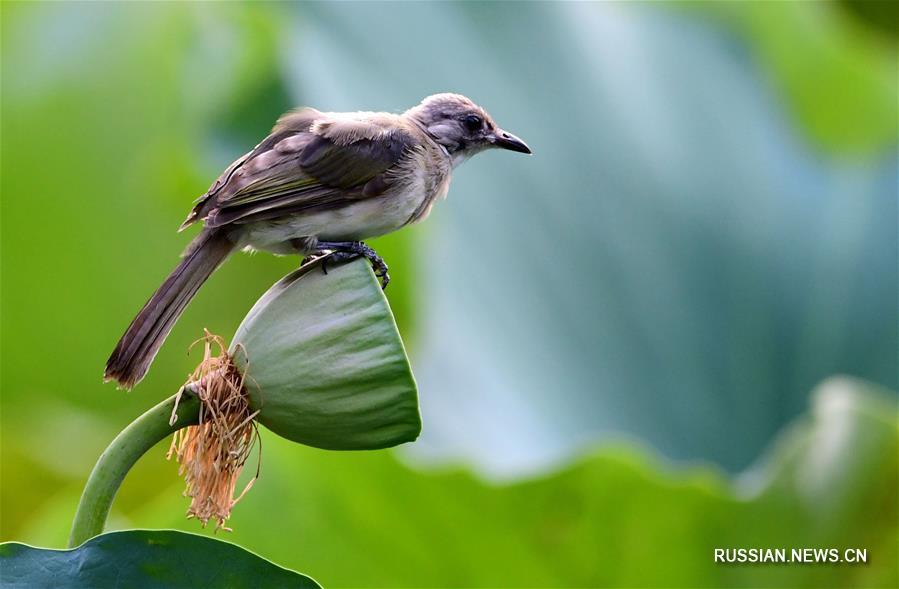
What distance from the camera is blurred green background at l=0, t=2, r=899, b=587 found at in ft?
12.0

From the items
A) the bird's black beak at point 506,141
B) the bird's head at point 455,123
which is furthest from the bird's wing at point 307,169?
the bird's black beak at point 506,141

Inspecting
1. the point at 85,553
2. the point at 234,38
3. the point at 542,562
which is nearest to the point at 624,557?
the point at 542,562

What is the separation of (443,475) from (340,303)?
1.55 m

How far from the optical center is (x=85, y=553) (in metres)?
1.81

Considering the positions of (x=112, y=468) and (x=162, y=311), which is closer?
(x=112, y=468)

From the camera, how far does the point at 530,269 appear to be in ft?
18.0

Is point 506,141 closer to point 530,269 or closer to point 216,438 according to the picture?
point 216,438

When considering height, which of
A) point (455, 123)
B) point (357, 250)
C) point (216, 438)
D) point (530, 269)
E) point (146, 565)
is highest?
point (530, 269)

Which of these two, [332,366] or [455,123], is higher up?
[455,123]

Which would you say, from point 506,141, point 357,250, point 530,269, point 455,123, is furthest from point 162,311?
point 530,269

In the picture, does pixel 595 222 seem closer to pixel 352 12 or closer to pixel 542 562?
pixel 352 12

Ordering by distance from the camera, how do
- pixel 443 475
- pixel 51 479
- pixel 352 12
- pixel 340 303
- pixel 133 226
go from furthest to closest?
1. pixel 133 226
2. pixel 352 12
3. pixel 51 479
4. pixel 443 475
5. pixel 340 303

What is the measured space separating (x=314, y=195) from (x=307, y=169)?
6cm

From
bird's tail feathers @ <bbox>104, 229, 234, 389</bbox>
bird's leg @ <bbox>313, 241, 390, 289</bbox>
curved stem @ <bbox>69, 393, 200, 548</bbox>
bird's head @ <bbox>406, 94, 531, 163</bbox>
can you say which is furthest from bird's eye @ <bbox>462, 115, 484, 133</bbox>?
curved stem @ <bbox>69, 393, 200, 548</bbox>
